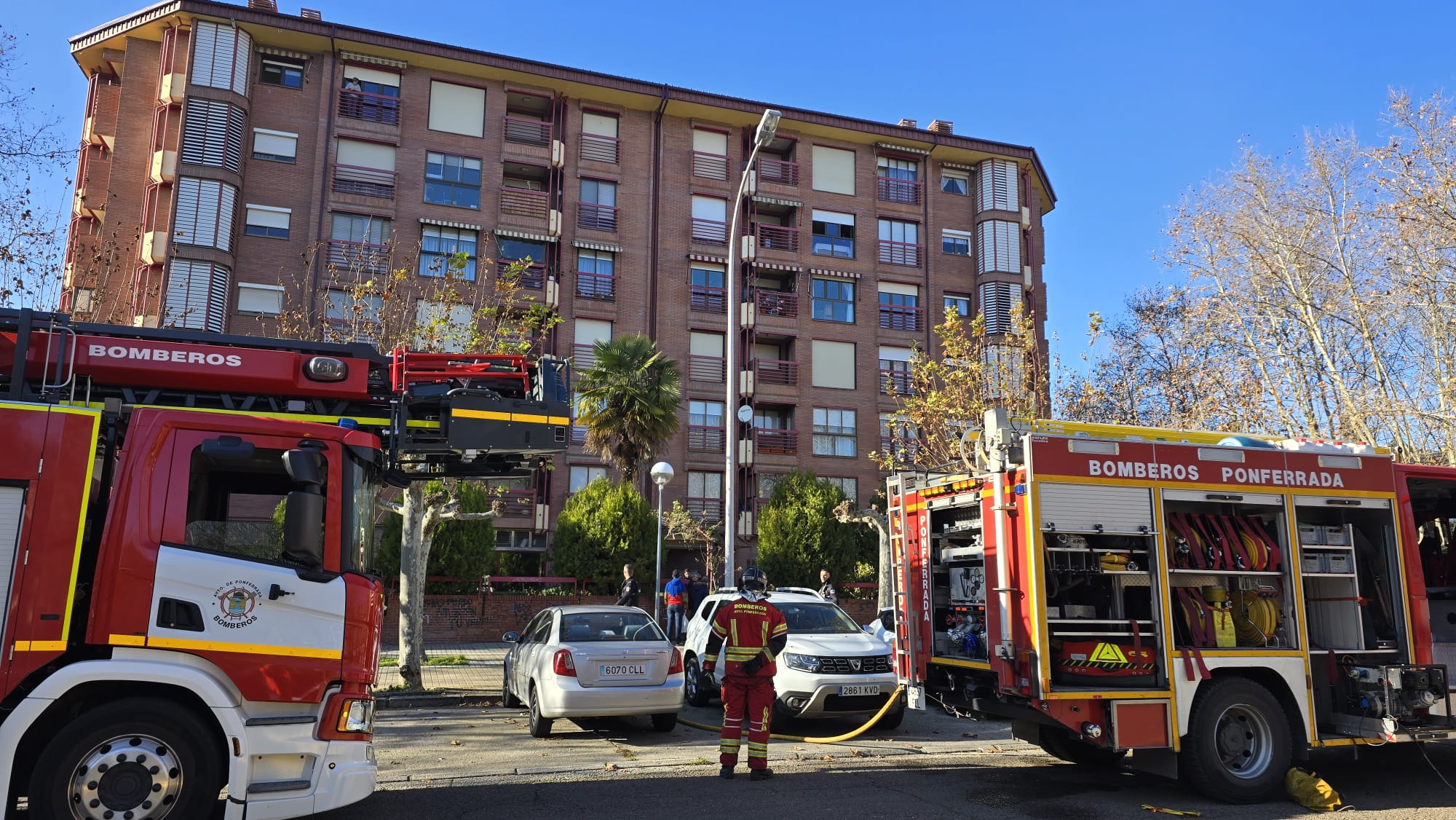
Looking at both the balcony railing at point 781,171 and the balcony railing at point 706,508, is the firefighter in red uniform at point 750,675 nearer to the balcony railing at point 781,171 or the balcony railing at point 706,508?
the balcony railing at point 706,508

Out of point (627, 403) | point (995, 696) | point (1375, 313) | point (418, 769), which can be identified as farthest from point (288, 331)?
point (1375, 313)

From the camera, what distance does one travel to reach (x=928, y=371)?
2508cm

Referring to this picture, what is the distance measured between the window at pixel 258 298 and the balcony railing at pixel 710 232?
47.0 feet

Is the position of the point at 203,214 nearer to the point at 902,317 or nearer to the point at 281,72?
the point at 281,72

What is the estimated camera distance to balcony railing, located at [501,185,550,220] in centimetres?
3409

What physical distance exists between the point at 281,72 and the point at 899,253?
23.0 meters

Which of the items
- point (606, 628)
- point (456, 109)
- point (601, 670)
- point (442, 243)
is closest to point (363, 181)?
point (442, 243)

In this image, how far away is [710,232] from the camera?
36.9 metres

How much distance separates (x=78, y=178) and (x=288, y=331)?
19.8 metres

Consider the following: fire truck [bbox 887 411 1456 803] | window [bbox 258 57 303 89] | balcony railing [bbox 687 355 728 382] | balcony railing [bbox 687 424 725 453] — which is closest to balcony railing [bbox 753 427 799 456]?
balcony railing [bbox 687 424 725 453]

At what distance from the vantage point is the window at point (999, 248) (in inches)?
1555

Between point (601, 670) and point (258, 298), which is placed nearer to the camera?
point (601, 670)

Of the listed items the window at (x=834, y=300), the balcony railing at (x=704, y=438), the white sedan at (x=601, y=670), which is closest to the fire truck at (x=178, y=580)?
the white sedan at (x=601, y=670)

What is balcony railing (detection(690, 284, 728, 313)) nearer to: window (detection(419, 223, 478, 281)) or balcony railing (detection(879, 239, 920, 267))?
balcony railing (detection(879, 239, 920, 267))
